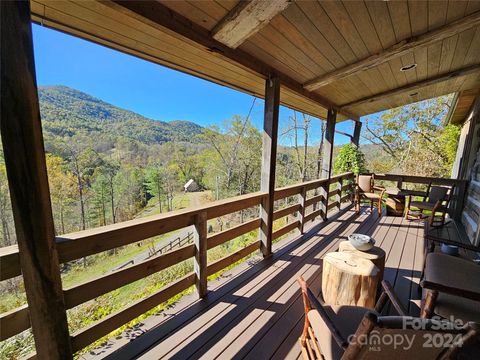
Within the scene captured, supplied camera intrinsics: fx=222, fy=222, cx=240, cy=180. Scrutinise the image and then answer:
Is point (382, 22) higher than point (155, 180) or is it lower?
higher

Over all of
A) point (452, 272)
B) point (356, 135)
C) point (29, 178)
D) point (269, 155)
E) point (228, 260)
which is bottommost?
point (228, 260)

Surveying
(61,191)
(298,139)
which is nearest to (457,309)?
(298,139)

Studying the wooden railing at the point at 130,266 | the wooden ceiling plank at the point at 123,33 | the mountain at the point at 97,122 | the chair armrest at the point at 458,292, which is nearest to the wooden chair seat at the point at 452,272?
the chair armrest at the point at 458,292

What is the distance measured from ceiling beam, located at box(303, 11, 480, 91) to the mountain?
52.5 ft

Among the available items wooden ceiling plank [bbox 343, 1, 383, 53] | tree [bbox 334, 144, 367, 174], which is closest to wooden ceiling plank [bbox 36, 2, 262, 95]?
wooden ceiling plank [bbox 343, 1, 383, 53]

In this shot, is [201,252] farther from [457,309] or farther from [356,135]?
[356,135]

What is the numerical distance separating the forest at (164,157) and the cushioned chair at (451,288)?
428 centimetres

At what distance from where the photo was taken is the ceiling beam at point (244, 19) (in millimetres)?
1464

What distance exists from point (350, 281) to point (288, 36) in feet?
7.16

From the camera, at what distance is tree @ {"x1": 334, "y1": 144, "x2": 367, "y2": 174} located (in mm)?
5805

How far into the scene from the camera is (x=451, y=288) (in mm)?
1250

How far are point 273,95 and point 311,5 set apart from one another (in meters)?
0.98

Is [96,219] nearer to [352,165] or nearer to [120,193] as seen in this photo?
[120,193]

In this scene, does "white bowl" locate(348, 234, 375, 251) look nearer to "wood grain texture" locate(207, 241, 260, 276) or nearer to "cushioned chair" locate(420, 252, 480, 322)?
"cushioned chair" locate(420, 252, 480, 322)
